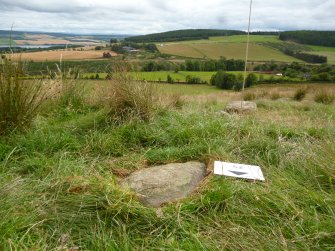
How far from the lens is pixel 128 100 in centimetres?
402

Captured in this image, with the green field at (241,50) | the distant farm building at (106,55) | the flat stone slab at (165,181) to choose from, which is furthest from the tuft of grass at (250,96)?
the green field at (241,50)

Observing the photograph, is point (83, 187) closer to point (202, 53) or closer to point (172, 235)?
point (172, 235)

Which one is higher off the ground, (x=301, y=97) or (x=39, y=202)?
(x=39, y=202)

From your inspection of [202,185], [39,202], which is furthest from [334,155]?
[39,202]

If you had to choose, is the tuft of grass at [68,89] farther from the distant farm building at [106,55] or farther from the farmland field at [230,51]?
the farmland field at [230,51]

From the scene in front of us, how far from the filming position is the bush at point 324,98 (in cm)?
819

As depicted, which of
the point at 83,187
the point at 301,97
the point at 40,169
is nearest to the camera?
the point at 83,187

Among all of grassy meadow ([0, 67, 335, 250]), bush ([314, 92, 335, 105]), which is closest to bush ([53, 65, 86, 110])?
grassy meadow ([0, 67, 335, 250])

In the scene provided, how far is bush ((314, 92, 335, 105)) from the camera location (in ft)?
26.9

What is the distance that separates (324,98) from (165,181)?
738 cm

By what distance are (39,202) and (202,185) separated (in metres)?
1.21

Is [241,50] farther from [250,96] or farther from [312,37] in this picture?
[250,96]

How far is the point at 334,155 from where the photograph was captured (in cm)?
249

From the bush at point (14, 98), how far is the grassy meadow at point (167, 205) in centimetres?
13
